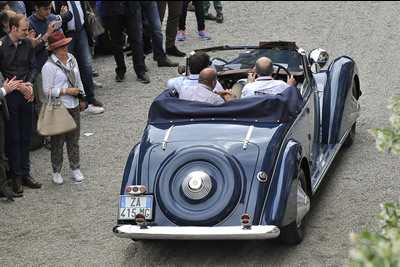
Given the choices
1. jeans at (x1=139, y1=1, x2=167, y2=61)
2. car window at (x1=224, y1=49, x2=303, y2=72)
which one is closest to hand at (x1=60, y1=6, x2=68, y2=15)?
jeans at (x1=139, y1=1, x2=167, y2=61)

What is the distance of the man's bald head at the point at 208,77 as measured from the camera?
7246 millimetres

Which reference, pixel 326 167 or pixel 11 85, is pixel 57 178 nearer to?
pixel 11 85

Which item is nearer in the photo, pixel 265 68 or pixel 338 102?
pixel 265 68

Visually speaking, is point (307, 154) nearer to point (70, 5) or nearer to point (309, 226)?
point (309, 226)

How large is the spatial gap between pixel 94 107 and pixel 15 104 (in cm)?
288

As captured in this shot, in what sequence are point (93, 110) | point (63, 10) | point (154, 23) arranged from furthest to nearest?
1. point (154, 23)
2. point (93, 110)
3. point (63, 10)

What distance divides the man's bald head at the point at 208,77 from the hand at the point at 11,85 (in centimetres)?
212

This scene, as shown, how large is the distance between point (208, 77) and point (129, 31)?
4678mm

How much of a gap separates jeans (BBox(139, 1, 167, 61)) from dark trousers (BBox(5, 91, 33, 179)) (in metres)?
4.34

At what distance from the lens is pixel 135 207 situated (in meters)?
6.27

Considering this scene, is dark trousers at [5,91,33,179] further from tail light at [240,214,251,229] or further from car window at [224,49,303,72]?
tail light at [240,214,251,229]

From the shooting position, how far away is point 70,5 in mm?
10578

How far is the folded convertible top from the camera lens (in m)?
6.71

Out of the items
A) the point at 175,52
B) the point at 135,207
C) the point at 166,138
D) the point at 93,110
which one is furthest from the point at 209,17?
the point at 135,207
